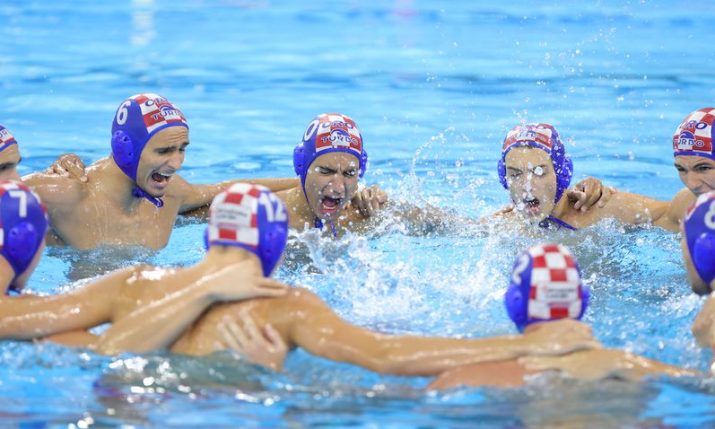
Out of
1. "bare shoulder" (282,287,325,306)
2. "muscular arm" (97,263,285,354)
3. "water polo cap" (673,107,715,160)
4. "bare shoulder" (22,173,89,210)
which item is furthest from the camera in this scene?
"water polo cap" (673,107,715,160)

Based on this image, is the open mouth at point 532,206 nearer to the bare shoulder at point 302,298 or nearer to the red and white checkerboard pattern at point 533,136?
the red and white checkerboard pattern at point 533,136

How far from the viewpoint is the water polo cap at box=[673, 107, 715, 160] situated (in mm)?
6598

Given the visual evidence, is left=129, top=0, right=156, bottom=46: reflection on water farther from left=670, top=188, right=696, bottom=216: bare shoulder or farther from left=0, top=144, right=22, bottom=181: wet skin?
left=670, top=188, right=696, bottom=216: bare shoulder

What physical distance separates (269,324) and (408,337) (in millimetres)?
553

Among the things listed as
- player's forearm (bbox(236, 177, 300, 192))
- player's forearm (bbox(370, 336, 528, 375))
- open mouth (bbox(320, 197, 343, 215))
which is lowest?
player's forearm (bbox(370, 336, 528, 375))

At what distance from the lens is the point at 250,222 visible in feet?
14.3

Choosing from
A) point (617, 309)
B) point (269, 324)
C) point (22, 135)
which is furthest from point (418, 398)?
point (22, 135)

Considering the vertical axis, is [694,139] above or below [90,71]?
below

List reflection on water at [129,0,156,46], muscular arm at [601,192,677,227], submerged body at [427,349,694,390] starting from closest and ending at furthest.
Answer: submerged body at [427,349,694,390], muscular arm at [601,192,677,227], reflection on water at [129,0,156,46]

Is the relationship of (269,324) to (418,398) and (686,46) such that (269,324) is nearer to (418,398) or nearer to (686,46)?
(418,398)

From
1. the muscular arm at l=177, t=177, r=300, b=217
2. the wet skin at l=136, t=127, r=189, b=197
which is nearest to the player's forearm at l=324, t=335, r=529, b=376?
the wet skin at l=136, t=127, r=189, b=197

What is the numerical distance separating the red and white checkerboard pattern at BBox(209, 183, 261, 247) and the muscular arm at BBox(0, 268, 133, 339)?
0.55m

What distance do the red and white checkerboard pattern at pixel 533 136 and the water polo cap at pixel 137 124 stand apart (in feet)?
6.68

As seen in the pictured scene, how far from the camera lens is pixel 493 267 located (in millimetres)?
6727
